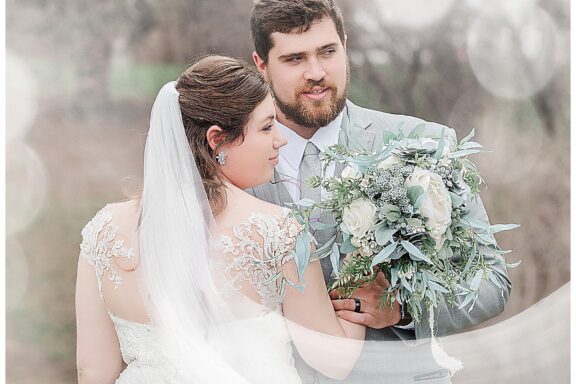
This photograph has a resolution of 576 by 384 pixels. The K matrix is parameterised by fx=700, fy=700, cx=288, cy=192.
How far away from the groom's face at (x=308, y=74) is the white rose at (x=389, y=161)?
428 mm

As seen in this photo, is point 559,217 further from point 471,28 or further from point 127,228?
point 127,228

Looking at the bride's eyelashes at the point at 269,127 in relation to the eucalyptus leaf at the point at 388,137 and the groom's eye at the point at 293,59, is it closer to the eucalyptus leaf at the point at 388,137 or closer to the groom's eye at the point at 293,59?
the groom's eye at the point at 293,59

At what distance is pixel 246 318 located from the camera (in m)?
2.21

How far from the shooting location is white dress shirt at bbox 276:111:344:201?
8.04 ft

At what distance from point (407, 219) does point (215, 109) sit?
0.70 meters

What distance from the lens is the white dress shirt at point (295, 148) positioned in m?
2.45

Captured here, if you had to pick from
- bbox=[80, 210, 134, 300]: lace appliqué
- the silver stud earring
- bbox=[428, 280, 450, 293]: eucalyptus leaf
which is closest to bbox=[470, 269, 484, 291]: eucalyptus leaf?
bbox=[428, 280, 450, 293]: eucalyptus leaf

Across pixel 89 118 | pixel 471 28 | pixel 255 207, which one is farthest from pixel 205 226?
pixel 471 28

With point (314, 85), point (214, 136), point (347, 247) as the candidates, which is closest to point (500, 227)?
point (347, 247)

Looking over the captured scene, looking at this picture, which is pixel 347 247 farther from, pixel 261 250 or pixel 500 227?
pixel 500 227

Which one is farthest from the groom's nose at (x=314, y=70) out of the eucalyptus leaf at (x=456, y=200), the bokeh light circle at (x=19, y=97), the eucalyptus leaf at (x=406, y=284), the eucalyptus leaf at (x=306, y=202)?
the bokeh light circle at (x=19, y=97)

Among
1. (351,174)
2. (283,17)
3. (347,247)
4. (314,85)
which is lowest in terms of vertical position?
(347,247)

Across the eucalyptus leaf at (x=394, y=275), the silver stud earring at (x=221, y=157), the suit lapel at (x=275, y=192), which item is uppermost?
the silver stud earring at (x=221, y=157)

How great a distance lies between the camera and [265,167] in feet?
7.72
